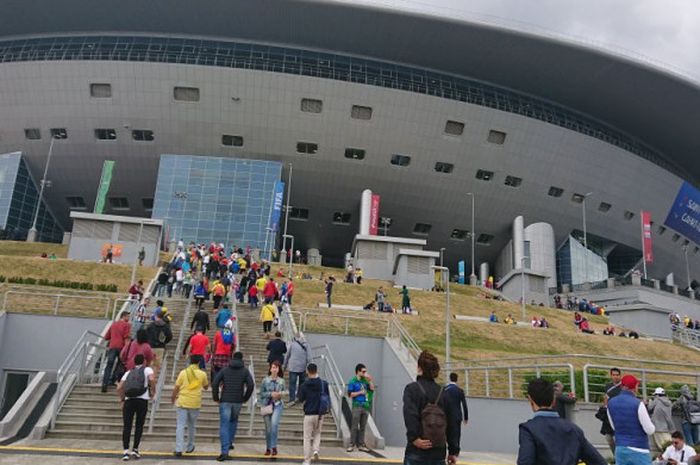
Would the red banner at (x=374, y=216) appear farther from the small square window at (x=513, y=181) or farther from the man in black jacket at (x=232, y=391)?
the man in black jacket at (x=232, y=391)

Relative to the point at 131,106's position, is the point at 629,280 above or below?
below

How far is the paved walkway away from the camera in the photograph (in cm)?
780

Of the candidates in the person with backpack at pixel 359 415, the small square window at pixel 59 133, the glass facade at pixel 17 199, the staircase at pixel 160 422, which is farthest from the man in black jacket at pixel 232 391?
the small square window at pixel 59 133

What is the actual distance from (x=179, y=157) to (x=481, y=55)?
85.1 feet

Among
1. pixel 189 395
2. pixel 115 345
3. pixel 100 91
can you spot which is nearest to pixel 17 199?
pixel 100 91

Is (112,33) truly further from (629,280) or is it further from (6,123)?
(629,280)

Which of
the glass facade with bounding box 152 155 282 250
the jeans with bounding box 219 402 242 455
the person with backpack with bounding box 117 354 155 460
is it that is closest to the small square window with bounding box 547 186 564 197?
the glass facade with bounding box 152 155 282 250

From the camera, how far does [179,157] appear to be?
4572 cm

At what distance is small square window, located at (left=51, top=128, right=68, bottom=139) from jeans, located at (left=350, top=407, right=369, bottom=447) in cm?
4442

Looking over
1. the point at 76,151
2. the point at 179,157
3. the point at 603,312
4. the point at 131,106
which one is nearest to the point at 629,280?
the point at 603,312

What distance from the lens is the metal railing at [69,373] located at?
10125 millimetres

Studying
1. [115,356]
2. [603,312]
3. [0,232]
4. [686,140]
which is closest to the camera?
[115,356]

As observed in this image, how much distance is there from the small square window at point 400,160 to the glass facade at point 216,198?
941 cm

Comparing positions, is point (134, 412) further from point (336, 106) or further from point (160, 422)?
point (336, 106)
